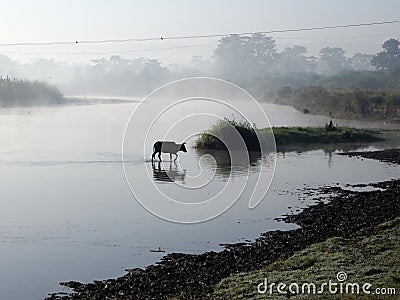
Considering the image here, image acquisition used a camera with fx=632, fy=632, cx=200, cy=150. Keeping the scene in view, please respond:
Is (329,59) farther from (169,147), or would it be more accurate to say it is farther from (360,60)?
(169,147)

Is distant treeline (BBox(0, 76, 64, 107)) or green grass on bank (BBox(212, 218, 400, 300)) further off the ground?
distant treeline (BBox(0, 76, 64, 107))

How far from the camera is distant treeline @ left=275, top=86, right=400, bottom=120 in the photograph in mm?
57719

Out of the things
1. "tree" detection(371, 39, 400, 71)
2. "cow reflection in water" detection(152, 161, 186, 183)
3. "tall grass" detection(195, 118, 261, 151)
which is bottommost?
"cow reflection in water" detection(152, 161, 186, 183)

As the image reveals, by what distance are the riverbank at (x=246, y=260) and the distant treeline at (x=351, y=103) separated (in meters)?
39.9

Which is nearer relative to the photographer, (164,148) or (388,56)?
(164,148)

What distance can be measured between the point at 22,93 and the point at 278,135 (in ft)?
114

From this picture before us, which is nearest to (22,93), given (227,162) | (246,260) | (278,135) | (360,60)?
(278,135)

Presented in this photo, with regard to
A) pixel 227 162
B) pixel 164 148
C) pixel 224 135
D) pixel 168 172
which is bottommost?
pixel 168 172

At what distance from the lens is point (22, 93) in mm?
63406

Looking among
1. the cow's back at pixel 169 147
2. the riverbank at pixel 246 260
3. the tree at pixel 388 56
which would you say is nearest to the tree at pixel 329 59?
the tree at pixel 388 56

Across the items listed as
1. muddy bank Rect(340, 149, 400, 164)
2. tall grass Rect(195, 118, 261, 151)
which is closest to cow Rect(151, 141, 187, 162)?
→ tall grass Rect(195, 118, 261, 151)

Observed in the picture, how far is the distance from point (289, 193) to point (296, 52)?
458ft

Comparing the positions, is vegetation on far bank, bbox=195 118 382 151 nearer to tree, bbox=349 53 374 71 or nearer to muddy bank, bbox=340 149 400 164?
muddy bank, bbox=340 149 400 164

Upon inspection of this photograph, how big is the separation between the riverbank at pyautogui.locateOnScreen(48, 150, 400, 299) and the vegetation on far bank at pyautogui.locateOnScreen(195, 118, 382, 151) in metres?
16.1
